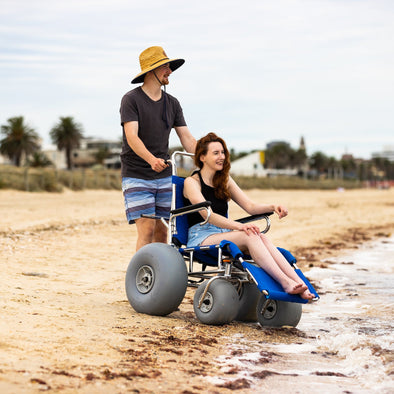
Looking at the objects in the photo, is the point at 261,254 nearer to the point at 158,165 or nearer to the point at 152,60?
the point at 158,165

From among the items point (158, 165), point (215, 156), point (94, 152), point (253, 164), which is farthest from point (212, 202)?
point (253, 164)

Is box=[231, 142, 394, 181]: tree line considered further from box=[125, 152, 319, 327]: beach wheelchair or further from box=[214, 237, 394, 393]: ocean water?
box=[125, 152, 319, 327]: beach wheelchair

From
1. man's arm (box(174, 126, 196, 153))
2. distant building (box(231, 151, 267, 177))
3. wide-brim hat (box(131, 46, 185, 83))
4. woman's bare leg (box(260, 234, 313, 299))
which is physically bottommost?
woman's bare leg (box(260, 234, 313, 299))

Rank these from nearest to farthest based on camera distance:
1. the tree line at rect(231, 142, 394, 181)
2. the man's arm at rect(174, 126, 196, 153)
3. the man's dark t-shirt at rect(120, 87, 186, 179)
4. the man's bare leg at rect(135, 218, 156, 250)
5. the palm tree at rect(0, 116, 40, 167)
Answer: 1. the man's dark t-shirt at rect(120, 87, 186, 179)
2. the man's bare leg at rect(135, 218, 156, 250)
3. the man's arm at rect(174, 126, 196, 153)
4. the palm tree at rect(0, 116, 40, 167)
5. the tree line at rect(231, 142, 394, 181)

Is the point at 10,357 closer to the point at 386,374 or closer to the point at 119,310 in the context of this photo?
the point at 119,310

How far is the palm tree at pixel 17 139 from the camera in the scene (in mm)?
68938

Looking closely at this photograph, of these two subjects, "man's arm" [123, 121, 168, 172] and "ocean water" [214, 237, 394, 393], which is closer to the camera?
"ocean water" [214, 237, 394, 393]

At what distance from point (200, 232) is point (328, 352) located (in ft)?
4.57

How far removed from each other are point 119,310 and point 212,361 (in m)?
1.50

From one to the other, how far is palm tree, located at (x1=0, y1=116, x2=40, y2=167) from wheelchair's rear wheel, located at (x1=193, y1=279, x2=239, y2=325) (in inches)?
2632

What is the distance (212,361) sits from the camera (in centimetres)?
379

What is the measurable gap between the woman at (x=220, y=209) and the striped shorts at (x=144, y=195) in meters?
0.31

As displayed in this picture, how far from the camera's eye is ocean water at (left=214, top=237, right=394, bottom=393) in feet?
11.7

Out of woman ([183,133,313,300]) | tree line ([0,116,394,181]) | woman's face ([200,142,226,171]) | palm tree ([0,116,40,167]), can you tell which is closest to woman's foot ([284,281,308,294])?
woman ([183,133,313,300])
